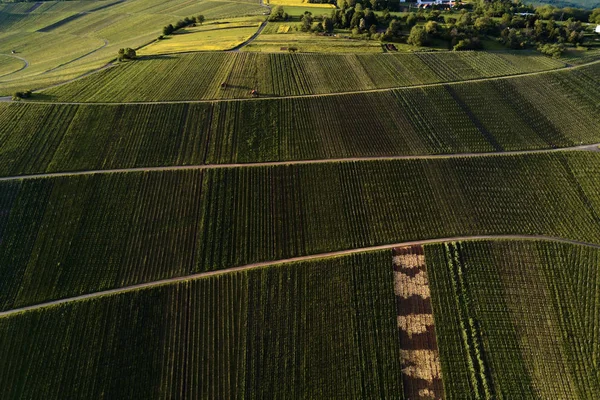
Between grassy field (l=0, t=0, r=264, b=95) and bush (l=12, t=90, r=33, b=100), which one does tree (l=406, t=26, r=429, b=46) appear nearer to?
grassy field (l=0, t=0, r=264, b=95)

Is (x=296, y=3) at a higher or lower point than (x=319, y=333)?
higher

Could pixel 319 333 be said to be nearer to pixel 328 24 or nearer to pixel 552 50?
pixel 328 24

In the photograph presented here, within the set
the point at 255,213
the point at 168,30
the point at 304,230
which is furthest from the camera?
the point at 168,30

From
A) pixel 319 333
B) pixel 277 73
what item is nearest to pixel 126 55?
pixel 277 73

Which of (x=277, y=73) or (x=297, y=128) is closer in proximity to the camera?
(x=297, y=128)

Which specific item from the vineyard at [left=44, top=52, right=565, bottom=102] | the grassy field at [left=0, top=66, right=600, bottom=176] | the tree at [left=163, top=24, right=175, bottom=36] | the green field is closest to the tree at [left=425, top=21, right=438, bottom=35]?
the vineyard at [left=44, top=52, right=565, bottom=102]

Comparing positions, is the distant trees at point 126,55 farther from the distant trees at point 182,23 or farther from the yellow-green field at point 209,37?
the distant trees at point 182,23
